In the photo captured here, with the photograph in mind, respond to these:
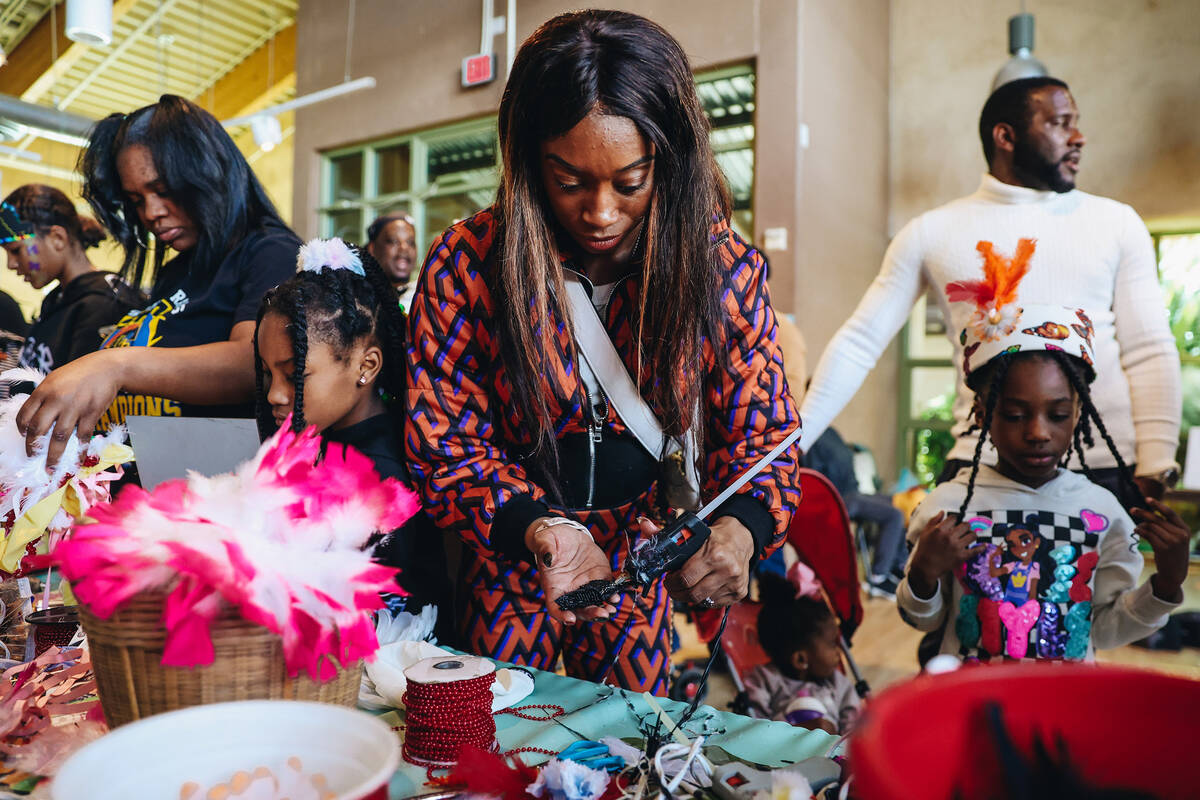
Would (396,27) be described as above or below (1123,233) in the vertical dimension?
above

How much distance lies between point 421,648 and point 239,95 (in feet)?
40.8

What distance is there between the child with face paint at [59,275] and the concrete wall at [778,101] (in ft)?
10.6

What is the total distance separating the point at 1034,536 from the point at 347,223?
7.79 m

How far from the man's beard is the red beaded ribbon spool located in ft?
5.62

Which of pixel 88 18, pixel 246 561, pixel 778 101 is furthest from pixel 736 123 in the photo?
pixel 246 561

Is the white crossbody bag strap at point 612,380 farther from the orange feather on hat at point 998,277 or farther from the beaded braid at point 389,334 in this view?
the orange feather on hat at point 998,277

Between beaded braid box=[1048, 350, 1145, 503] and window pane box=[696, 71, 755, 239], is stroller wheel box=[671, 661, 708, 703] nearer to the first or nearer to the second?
beaded braid box=[1048, 350, 1145, 503]

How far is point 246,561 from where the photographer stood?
0.58 metres

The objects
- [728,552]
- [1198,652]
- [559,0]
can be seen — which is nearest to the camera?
[728,552]

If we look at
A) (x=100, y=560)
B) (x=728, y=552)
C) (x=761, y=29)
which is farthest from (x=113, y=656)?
(x=761, y=29)

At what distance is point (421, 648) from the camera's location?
96 centimetres

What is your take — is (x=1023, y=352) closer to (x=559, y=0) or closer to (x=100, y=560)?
(x=100, y=560)

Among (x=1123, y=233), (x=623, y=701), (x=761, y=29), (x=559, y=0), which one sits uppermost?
(x=559, y=0)

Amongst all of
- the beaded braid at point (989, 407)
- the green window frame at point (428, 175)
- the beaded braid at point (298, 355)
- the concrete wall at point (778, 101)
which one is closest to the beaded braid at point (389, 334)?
the beaded braid at point (298, 355)
